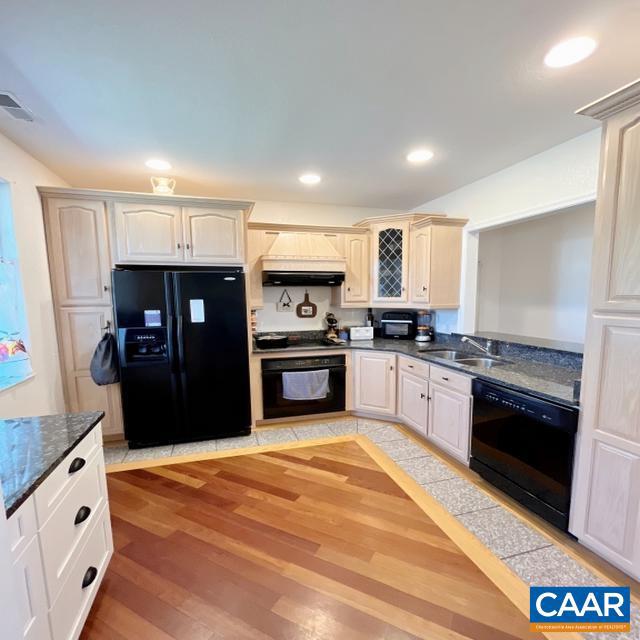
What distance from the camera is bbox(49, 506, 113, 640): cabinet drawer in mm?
1130

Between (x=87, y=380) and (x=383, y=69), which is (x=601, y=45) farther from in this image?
(x=87, y=380)

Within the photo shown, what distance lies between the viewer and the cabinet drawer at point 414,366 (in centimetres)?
288

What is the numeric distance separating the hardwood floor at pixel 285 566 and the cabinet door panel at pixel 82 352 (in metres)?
0.77

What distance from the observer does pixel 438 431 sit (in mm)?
2717

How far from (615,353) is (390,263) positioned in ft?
7.74

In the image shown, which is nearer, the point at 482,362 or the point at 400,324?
the point at 482,362

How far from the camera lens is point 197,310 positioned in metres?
2.85

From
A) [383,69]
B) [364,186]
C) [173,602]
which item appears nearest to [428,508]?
[173,602]

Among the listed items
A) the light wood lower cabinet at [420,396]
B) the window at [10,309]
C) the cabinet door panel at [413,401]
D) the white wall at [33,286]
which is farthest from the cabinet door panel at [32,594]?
the cabinet door panel at [413,401]

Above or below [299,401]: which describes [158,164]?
above

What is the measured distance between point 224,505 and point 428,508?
54.0 inches

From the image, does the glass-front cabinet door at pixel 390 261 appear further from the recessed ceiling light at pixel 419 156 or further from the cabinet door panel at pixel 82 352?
the cabinet door panel at pixel 82 352

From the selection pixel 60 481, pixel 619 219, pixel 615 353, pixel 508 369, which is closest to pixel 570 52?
pixel 619 219

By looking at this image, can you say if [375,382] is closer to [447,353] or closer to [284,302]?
[447,353]
